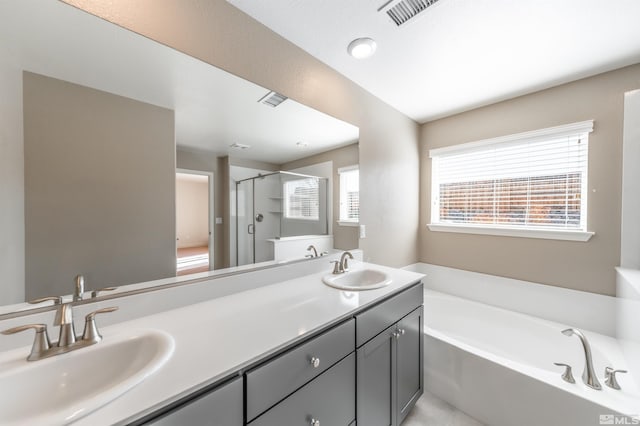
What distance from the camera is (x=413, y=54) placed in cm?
166

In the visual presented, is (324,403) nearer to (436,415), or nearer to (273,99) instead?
(436,415)

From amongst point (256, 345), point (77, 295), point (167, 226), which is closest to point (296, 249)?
point (167, 226)

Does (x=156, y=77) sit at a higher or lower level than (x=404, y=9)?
lower

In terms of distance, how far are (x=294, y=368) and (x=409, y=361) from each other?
962 mm

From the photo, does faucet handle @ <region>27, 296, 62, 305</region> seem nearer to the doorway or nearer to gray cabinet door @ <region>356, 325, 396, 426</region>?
the doorway

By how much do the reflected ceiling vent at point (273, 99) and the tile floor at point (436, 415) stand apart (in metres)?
2.19

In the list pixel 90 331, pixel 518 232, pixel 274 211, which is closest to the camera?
pixel 90 331

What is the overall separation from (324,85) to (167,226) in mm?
1417

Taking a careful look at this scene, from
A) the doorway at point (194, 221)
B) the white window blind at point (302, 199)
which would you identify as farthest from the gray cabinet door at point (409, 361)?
the doorway at point (194, 221)

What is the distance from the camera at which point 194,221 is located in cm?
115

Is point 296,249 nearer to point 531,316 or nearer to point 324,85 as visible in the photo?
point 324,85

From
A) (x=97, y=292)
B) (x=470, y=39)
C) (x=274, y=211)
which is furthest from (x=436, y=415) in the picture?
(x=470, y=39)

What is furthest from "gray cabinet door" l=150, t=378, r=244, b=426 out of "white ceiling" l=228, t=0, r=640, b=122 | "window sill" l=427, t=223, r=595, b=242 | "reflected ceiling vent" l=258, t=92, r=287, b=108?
"window sill" l=427, t=223, r=595, b=242

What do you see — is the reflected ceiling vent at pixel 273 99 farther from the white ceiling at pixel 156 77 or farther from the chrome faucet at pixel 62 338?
the chrome faucet at pixel 62 338
